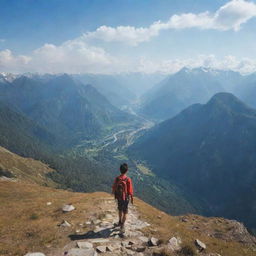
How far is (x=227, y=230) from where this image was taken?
39469 millimetres

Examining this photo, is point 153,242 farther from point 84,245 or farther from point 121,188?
point 84,245

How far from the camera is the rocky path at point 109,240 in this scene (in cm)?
1681

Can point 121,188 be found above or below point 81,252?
above

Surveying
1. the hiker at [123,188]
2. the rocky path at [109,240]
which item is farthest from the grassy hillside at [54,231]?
the hiker at [123,188]

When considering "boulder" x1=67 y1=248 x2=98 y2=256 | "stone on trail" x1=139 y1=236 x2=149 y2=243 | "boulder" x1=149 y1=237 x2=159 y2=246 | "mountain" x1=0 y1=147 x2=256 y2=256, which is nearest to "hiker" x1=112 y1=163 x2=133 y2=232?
"stone on trail" x1=139 y1=236 x2=149 y2=243

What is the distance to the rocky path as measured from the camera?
55.2 feet

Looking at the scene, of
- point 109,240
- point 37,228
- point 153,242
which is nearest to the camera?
point 153,242

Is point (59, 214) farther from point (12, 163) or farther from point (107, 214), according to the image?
point (12, 163)

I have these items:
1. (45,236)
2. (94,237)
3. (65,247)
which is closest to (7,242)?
(45,236)

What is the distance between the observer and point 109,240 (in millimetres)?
18859

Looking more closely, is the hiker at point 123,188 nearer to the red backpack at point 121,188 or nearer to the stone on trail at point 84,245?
the red backpack at point 121,188

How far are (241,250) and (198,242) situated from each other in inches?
193

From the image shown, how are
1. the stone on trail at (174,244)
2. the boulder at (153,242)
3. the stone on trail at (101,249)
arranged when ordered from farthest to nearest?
the boulder at (153,242), the stone on trail at (174,244), the stone on trail at (101,249)

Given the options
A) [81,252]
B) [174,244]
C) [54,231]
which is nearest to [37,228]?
[54,231]
